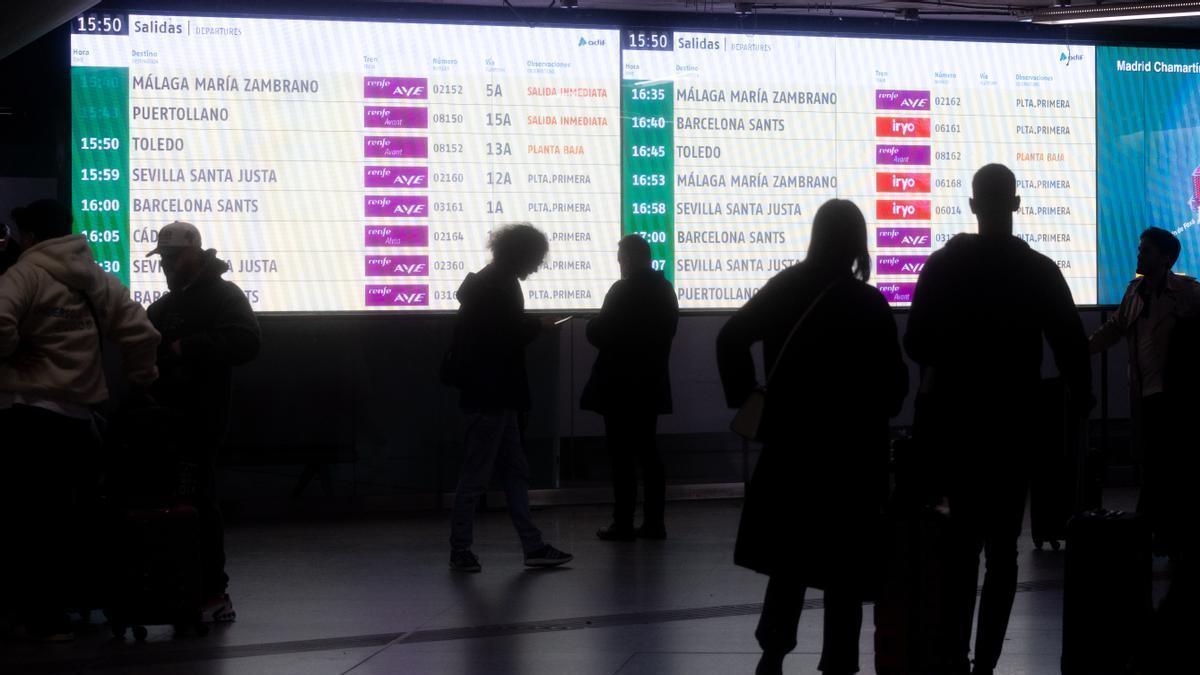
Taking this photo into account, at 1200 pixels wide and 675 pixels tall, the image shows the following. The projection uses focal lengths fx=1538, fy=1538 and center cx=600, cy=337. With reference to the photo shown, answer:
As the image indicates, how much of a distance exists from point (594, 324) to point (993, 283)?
4.54 meters

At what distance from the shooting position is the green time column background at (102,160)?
385 inches

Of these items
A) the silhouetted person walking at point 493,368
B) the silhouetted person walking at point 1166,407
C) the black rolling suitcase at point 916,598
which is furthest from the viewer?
the silhouetted person walking at point 493,368

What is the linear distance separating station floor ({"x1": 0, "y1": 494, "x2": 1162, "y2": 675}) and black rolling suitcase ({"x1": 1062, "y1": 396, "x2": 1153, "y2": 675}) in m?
0.45

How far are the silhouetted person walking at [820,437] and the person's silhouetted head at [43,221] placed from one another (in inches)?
120

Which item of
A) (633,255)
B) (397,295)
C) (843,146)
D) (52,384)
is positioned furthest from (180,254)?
(843,146)

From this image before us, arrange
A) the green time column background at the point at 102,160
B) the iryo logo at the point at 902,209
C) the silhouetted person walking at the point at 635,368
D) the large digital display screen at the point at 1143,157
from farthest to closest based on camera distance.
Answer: the large digital display screen at the point at 1143,157
the iryo logo at the point at 902,209
the green time column background at the point at 102,160
the silhouetted person walking at the point at 635,368

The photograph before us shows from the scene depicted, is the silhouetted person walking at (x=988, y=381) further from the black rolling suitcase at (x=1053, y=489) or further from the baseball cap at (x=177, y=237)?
the black rolling suitcase at (x=1053, y=489)

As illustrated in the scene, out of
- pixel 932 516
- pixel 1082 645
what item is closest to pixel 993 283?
pixel 932 516

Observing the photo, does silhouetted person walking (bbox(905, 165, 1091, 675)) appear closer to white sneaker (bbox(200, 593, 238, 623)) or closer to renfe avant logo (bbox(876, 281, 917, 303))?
white sneaker (bbox(200, 593, 238, 623))

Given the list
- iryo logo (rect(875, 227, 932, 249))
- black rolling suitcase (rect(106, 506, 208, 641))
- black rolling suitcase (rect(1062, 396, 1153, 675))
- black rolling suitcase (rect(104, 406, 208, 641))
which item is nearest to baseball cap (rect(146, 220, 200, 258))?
black rolling suitcase (rect(104, 406, 208, 641))

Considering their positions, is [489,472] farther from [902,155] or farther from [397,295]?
[902,155]

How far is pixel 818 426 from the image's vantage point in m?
4.71

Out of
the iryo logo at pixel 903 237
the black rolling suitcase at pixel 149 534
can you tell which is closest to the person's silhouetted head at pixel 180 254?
the black rolling suitcase at pixel 149 534

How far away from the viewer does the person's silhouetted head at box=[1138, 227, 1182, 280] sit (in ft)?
26.7
